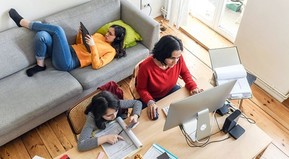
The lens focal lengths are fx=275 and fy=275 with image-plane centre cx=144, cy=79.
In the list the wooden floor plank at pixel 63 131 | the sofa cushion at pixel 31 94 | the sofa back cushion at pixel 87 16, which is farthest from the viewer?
the sofa back cushion at pixel 87 16

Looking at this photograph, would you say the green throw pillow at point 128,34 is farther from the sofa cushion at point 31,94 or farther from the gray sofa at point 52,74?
the sofa cushion at point 31,94

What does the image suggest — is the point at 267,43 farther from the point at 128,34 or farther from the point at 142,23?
the point at 128,34

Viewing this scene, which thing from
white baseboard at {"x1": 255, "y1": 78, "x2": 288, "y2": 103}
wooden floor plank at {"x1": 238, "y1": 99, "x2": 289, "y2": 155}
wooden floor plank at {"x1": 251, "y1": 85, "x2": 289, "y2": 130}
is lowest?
wooden floor plank at {"x1": 238, "y1": 99, "x2": 289, "y2": 155}

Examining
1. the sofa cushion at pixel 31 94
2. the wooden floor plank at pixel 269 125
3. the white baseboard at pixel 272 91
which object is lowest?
the wooden floor plank at pixel 269 125

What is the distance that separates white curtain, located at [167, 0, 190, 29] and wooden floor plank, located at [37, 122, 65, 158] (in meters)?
2.05

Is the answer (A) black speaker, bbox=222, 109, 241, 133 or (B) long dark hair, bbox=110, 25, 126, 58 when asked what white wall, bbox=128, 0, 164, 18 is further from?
(A) black speaker, bbox=222, 109, 241, 133

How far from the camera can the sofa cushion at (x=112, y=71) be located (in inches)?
97.7

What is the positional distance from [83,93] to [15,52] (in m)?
0.69

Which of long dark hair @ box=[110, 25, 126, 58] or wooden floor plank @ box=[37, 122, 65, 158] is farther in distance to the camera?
long dark hair @ box=[110, 25, 126, 58]

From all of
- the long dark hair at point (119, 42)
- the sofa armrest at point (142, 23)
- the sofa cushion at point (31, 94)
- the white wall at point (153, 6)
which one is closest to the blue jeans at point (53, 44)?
the sofa cushion at point (31, 94)

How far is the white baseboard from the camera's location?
2787 mm

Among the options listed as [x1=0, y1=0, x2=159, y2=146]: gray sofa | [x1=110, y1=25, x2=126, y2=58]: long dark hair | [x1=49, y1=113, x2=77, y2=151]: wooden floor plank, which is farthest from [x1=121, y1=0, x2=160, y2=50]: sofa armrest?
[x1=49, y1=113, x2=77, y2=151]: wooden floor plank

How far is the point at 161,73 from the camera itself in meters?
1.98

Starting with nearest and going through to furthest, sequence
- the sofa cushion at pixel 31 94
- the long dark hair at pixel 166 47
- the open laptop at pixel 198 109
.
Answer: the open laptop at pixel 198 109 < the long dark hair at pixel 166 47 < the sofa cushion at pixel 31 94
